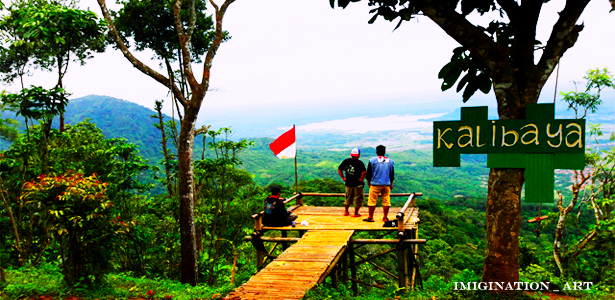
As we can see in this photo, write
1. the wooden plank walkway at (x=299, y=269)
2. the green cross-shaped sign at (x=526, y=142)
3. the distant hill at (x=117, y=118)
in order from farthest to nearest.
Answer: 1. the distant hill at (x=117, y=118)
2. the wooden plank walkway at (x=299, y=269)
3. the green cross-shaped sign at (x=526, y=142)

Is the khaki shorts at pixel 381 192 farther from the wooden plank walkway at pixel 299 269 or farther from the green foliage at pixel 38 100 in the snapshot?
the green foliage at pixel 38 100

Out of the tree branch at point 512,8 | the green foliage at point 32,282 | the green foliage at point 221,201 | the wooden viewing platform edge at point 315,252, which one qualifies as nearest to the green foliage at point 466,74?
the tree branch at point 512,8

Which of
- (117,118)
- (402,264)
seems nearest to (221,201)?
(402,264)

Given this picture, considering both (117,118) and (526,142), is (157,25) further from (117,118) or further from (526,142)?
(117,118)

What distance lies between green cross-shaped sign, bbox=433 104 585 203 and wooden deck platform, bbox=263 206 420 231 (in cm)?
454

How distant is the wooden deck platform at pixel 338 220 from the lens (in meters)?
9.05

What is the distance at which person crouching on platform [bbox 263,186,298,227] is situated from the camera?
9.05m

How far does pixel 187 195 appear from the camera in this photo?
31.9ft

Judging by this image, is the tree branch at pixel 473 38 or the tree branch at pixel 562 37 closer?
the tree branch at pixel 562 37

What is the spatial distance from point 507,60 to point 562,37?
2.06 feet

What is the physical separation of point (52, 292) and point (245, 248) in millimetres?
13263

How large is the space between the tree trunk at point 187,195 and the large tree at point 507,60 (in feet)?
19.7

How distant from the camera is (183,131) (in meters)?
9.62

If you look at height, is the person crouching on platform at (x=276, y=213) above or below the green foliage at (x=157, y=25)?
below
